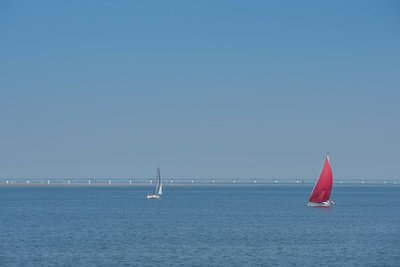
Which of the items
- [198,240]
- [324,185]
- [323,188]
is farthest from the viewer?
[323,188]

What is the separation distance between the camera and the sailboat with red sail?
395ft

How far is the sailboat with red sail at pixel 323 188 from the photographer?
120 metres

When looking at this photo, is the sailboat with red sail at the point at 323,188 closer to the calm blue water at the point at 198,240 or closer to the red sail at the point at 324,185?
the red sail at the point at 324,185

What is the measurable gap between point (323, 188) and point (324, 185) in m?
1.11

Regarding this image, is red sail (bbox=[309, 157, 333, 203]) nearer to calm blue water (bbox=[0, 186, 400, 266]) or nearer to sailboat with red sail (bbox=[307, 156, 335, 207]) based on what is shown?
sailboat with red sail (bbox=[307, 156, 335, 207])

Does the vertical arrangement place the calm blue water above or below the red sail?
below

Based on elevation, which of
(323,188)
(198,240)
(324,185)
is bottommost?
(198,240)

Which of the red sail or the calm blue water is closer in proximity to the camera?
the calm blue water

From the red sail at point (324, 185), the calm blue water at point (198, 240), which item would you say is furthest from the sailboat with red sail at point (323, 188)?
the calm blue water at point (198, 240)

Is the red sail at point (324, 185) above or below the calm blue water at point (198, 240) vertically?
above

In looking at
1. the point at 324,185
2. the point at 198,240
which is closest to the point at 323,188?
the point at 324,185

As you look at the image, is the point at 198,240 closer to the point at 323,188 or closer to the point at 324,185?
the point at 324,185

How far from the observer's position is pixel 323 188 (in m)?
125

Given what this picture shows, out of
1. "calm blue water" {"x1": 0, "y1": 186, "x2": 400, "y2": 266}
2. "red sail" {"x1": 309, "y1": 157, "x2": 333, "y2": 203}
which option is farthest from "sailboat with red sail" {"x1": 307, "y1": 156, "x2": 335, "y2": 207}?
"calm blue water" {"x1": 0, "y1": 186, "x2": 400, "y2": 266}
